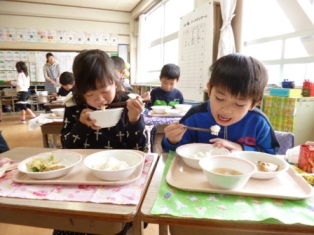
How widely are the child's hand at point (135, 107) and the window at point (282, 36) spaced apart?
5.20ft

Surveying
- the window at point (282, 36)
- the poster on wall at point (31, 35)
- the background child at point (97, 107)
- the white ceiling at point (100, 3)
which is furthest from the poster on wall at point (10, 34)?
the background child at point (97, 107)

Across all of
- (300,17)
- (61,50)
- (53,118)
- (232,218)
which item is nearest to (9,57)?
(61,50)

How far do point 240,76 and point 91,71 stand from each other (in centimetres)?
66

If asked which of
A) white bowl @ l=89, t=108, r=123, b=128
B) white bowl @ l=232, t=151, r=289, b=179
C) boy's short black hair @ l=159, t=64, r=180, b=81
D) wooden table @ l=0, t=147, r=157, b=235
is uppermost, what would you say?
boy's short black hair @ l=159, t=64, r=180, b=81

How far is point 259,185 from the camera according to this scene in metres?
0.68

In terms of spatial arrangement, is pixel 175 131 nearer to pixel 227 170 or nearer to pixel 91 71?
pixel 227 170

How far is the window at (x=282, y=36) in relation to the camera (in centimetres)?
226

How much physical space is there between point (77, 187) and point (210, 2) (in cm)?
314

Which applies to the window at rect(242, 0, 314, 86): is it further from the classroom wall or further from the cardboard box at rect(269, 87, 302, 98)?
the classroom wall

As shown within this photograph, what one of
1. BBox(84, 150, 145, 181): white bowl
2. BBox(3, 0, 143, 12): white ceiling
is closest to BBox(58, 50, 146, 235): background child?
BBox(84, 150, 145, 181): white bowl

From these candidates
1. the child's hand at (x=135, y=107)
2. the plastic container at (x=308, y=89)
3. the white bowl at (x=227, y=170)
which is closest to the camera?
the white bowl at (x=227, y=170)

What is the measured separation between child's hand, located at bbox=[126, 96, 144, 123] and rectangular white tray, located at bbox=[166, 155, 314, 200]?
0.36 metres

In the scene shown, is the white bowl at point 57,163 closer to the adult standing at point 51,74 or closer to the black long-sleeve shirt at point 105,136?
the black long-sleeve shirt at point 105,136

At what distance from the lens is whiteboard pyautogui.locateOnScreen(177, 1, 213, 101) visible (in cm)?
320
